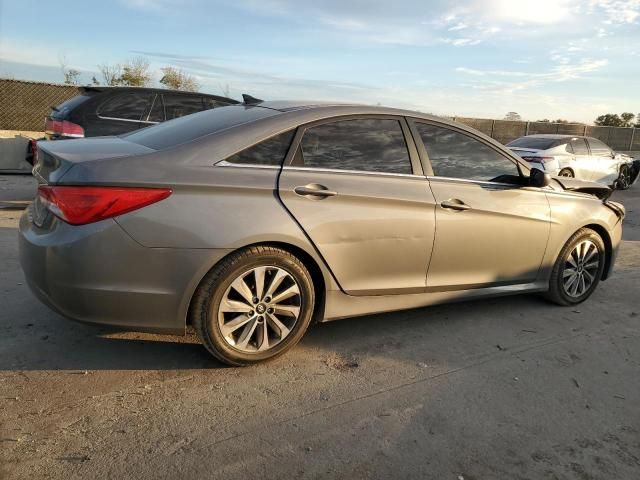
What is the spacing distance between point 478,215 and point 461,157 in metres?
0.46

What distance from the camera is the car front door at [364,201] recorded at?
320cm

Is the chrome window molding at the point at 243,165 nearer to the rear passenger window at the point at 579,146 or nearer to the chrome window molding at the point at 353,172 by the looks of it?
the chrome window molding at the point at 353,172

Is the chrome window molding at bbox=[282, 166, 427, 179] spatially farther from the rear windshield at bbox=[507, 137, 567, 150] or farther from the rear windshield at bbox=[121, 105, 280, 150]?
the rear windshield at bbox=[507, 137, 567, 150]

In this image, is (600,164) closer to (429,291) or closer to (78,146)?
(429,291)

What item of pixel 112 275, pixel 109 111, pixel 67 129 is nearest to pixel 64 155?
pixel 112 275

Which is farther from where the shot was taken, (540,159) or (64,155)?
(540,159)

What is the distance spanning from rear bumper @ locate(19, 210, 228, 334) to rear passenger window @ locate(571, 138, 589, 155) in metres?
12.0

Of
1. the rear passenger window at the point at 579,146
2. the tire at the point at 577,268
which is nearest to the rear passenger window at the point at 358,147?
the tire at the point at 577,268

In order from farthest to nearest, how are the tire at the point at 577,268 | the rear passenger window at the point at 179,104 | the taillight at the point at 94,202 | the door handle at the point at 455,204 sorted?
the rear passenger window at the point at 179,104
the tire at the point at 577,268
the door handle at the point at 455,204
the taillight at the point at 94,202

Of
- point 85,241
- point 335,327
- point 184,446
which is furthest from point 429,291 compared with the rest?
point 85,241

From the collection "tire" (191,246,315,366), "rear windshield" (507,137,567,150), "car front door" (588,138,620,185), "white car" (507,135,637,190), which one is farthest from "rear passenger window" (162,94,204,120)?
"car front door" (588,138,620,185)

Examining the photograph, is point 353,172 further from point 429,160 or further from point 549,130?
point 549,130

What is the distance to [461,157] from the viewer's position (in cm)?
393

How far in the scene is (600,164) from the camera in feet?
43.4
